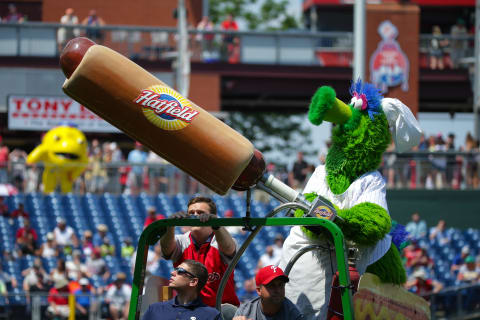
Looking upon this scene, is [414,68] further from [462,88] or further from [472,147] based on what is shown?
[472,147]

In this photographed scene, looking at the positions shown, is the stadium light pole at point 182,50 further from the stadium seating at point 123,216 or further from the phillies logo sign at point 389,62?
the phillies logo sign at point 389,62

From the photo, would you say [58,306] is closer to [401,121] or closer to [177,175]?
[177,175]

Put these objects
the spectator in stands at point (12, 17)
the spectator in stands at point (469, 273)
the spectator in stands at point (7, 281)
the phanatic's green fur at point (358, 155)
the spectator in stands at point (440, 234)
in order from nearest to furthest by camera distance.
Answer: the phanatic's green fur at point (358, 155) < the spectator in stands at point (7, 281) < the spectator in stands at point (469, 273) < the spectator in stands at point (440, 234) < the spectator in stands at point (12, 17)

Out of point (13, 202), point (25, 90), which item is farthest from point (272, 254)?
point (25, 90)

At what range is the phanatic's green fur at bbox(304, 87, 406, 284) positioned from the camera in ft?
19.1

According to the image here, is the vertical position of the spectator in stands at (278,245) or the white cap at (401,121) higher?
the white cap at (401,121)

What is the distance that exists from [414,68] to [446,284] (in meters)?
8.86

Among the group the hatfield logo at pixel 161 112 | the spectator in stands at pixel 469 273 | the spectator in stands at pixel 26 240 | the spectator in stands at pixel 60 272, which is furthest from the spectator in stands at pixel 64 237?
the hatfield logo at pixel 161 112

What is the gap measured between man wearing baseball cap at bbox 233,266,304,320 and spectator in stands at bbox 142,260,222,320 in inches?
8.0

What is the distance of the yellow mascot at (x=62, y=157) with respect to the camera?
16.9 meters

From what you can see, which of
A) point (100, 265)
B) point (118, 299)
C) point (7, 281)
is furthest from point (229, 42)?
point (118, 299)

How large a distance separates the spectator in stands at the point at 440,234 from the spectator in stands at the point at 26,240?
21.8 feet

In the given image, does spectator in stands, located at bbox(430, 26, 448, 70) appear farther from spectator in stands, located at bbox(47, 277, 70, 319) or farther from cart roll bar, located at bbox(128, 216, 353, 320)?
cart roll bar, located at bbox(128, 216, 353, 320)

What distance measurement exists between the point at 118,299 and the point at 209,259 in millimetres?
6235
